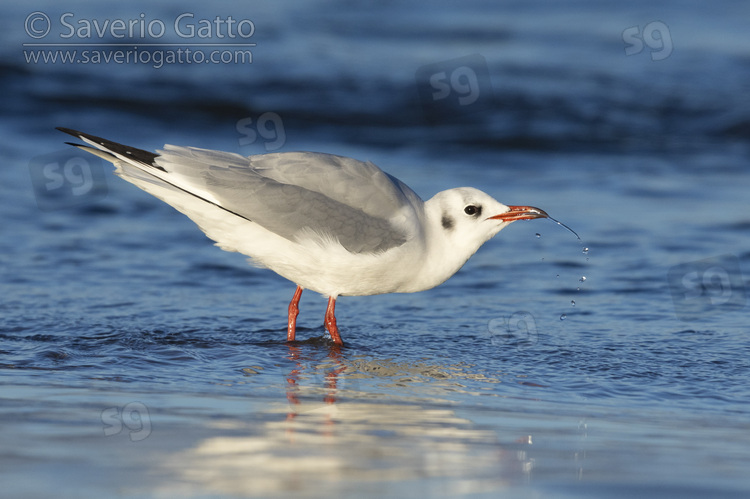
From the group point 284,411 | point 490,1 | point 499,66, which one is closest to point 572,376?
point 284,411

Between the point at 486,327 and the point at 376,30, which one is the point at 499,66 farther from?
the point at 486,327

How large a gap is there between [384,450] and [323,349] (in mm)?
2282

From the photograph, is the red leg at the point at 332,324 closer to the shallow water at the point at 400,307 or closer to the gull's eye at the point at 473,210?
the shallow water at the point at 400,307

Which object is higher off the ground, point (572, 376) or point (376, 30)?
point (376, 30)

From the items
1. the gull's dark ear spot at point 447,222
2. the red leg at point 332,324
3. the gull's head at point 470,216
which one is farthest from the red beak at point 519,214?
the red leg at point 332,324

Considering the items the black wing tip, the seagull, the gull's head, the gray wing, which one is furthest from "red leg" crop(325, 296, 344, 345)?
the black wing tip

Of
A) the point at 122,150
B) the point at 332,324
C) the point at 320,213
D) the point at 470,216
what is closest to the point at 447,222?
the point at 470,216

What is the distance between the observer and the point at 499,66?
16.5 m

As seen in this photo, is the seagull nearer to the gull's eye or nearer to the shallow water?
the gull's eye

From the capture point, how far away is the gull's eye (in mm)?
6016

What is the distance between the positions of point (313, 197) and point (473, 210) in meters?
0.94

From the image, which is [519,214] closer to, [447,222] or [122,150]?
[447,222]

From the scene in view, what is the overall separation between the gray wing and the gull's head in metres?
0.21

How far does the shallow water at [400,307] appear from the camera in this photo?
366 cm
